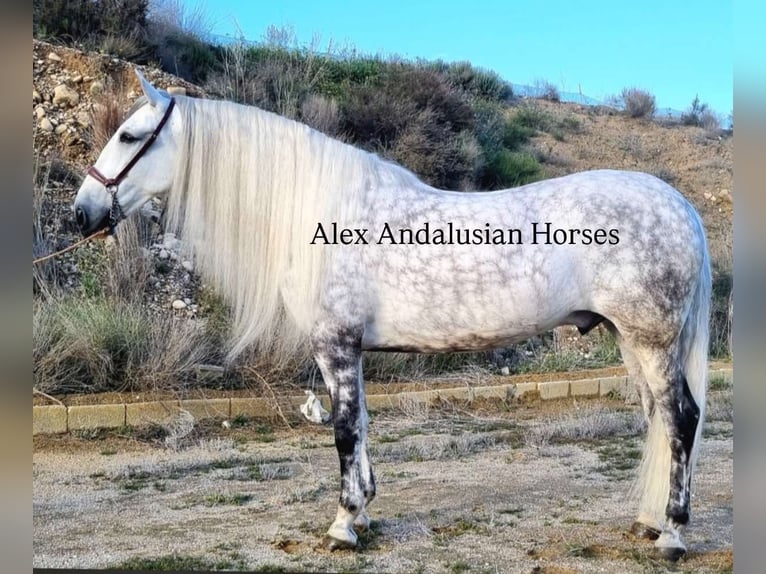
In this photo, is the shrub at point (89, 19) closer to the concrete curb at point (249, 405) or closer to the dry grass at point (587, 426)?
the concrete curb at point (249, 405)

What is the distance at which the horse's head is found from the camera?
3.09 meters

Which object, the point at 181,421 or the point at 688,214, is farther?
the point at 181,421

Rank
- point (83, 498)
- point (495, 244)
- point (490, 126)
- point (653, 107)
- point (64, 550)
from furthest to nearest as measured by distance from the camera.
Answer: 1. point (490, 126)
2. point (653, 107)
3. point (83, 498)
4. point (64, 550)
5. point (495, 244)

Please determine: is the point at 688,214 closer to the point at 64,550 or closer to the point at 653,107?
the point at 653,107

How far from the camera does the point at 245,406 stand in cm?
495

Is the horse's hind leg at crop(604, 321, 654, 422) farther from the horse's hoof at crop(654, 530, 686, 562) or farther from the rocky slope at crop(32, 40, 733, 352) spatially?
the rocky slope at crop(32, 40, 733, 352)

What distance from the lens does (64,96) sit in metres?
5.34

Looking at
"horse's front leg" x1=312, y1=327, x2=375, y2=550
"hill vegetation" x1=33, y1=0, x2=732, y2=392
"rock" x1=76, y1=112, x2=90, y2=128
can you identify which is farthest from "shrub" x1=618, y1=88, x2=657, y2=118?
"rock" x1=76, y1=112, x2=90, y2=128

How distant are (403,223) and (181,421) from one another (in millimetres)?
2466

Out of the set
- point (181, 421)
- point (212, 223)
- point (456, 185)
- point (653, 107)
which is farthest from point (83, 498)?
point (653, 107)

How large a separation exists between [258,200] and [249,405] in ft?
7.32

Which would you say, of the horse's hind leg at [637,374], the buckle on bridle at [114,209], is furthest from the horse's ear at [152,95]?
the horse's hind leg at [637,374]

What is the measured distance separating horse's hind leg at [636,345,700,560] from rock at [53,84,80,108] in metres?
4.54
